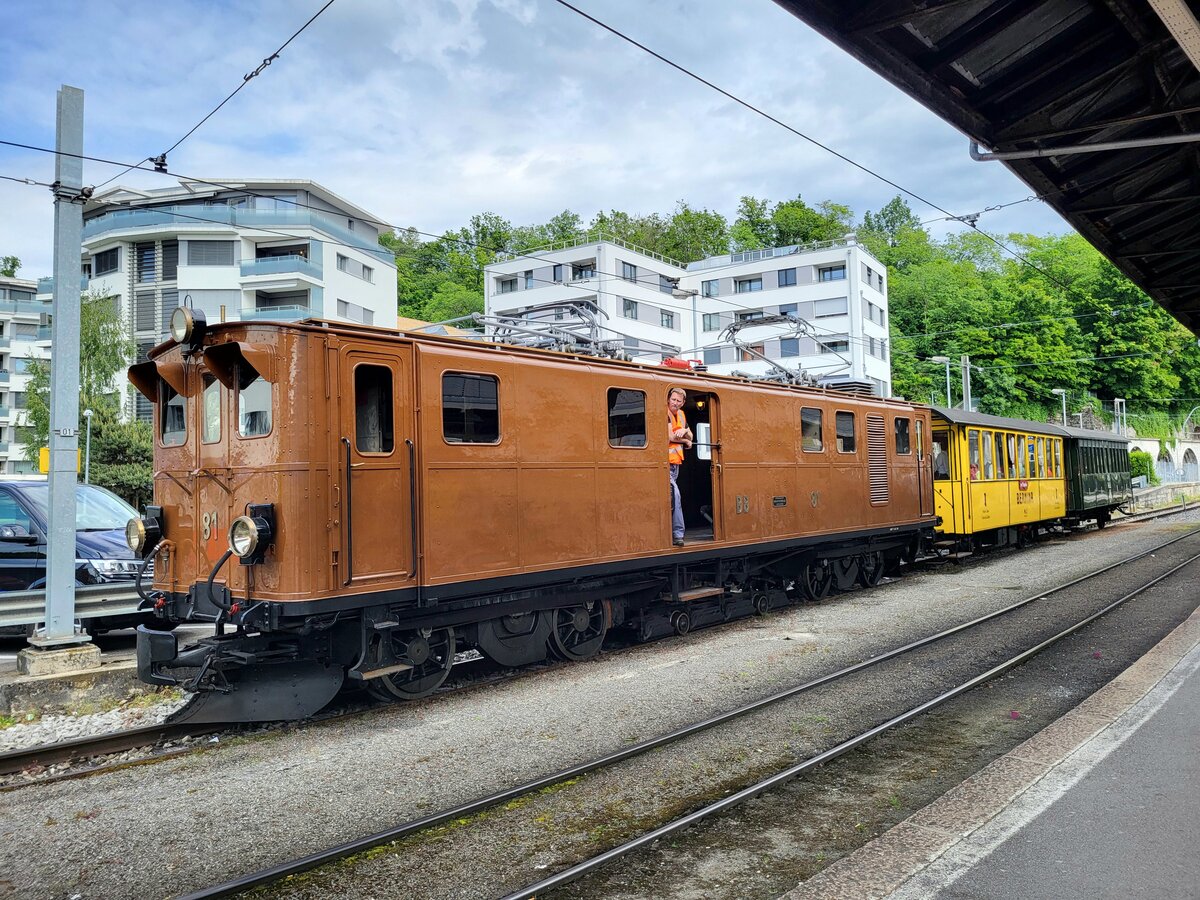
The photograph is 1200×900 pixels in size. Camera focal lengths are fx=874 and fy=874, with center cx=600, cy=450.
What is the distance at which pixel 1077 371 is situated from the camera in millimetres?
55375

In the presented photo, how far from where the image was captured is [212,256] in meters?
35.7

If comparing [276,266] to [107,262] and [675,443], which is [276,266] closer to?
[107,262]

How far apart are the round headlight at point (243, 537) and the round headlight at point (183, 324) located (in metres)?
1.71

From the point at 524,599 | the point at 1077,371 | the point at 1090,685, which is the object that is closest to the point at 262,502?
the point at 524,599

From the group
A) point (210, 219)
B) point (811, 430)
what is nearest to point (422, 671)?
point (811, 430)

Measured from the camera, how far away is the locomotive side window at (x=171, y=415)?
7.80m

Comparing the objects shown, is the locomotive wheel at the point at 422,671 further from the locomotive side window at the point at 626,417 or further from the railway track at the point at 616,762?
the locomotive side window at the point at 626,417

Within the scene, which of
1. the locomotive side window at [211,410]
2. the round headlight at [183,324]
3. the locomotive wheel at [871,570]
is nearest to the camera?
the round headlight at [183,324]

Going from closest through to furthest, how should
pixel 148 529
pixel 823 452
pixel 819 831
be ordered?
pixel 819 831, pixel 148 529, pixel 823 452

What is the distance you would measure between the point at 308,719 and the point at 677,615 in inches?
189

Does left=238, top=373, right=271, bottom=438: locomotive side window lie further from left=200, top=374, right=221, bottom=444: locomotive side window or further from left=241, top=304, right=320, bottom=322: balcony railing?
left=241, top=304, right=320, bottom=322: balcony railing

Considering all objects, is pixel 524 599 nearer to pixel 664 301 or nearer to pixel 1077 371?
pixel 664 301

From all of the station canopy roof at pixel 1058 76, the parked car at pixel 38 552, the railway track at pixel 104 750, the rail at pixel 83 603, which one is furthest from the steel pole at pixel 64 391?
the station canopy roof at pixel 1058 76

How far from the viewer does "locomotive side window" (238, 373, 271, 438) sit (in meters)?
6.83
